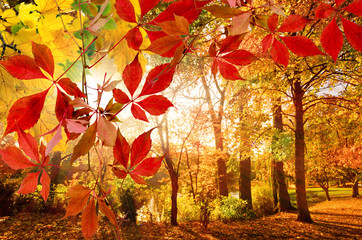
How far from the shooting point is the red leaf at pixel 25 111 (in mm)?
375

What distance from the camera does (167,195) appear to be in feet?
31.2

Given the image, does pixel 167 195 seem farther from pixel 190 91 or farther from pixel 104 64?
pixel 104 64

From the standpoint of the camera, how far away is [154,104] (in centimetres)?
41

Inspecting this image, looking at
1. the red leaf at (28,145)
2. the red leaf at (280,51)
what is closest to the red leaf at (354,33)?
the red leaf at (280,51)

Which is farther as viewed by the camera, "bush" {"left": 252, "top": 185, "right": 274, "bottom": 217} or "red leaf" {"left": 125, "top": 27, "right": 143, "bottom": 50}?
"bush" {"left": 252, "top": 185, "right": 274, "bottom": 217}

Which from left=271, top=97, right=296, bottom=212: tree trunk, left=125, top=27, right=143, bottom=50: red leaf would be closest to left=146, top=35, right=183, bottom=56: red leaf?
left=125, top=27, right=143, bottom=50: red leaf

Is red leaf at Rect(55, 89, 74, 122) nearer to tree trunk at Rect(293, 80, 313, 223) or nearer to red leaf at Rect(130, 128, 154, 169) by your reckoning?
red leaf at Rect(130, 128, 154, 169)

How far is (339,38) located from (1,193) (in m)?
11.9

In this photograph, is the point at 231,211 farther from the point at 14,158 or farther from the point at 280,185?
the point at 14,158

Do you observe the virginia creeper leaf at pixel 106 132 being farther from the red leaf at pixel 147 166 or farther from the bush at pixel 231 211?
the bush at pixel 231 211

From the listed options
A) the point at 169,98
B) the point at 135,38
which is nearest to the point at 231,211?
the point at 169,98

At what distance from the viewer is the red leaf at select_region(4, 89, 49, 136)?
375 mm

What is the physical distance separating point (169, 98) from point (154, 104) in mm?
8092

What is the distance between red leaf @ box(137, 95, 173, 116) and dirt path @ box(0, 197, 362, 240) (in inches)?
300
